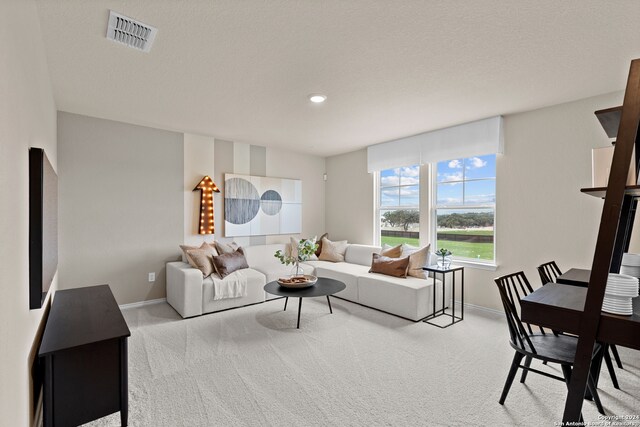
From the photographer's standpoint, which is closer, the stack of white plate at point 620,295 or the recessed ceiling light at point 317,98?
the stack of white plate at point 620,295

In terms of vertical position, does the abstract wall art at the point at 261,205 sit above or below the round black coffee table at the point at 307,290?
above

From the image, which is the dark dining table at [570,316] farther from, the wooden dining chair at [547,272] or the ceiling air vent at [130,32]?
the ceiling air vent at [130,32]

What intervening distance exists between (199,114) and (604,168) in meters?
3.74

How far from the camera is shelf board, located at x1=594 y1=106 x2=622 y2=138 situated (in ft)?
5.23

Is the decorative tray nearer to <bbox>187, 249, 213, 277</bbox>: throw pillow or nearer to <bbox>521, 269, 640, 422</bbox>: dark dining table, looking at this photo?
<bbox>187, 249, 213, 277</bbox>: throw pillow

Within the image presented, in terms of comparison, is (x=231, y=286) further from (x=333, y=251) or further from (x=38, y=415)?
(x=38, y=415)

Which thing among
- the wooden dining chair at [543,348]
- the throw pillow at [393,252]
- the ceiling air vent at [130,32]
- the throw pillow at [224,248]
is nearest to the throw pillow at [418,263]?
the throw pillow at [393,252]

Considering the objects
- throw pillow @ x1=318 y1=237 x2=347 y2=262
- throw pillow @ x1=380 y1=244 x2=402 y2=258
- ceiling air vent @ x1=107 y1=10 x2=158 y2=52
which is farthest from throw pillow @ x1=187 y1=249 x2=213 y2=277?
ceiling air vent @ x1=107 y1=10 x2=158 y2=52

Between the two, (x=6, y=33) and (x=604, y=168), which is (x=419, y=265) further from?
(x=6, y=33)

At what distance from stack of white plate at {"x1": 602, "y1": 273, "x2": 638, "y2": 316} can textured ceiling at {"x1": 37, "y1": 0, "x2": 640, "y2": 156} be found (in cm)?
157

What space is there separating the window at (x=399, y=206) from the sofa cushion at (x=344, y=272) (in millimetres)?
780

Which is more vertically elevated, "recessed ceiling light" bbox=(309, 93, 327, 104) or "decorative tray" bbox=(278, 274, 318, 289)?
"recessed ceiling light" bbox=(309, 93, 327, 104)

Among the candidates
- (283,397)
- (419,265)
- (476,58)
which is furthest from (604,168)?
(419,265)

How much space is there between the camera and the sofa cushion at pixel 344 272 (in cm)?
443
